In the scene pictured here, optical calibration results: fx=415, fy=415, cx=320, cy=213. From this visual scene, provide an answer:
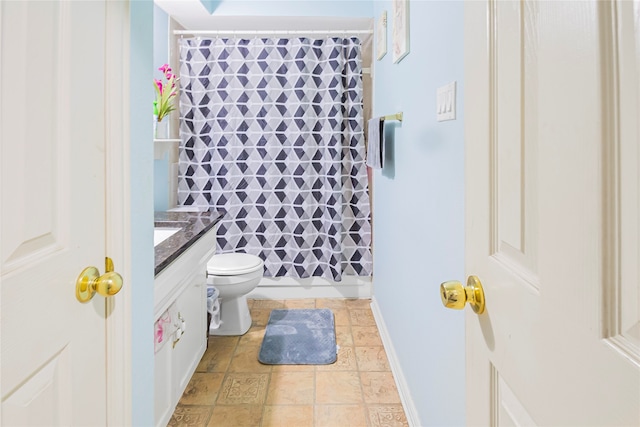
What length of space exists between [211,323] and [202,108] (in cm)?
158

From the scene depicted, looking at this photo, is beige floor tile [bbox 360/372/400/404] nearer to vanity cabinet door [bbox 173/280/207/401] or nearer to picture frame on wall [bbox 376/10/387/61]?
vanity cabinet door [bbox 173/280/207/401]

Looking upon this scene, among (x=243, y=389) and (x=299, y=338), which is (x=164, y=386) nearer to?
(x=243, y=389)

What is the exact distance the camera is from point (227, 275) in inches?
97.1

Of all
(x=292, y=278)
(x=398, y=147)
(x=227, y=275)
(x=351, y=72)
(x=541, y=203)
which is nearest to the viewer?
(x=541, y=203)

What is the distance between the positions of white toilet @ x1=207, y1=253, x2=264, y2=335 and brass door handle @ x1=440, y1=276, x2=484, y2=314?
76.5 inches

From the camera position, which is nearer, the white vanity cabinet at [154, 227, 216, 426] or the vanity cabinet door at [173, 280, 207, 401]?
the white vanity cabinet at [154, 227, 216, 426]

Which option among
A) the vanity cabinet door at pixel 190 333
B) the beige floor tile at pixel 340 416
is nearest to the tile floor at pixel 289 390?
the beige floor tile at pixel 340 416

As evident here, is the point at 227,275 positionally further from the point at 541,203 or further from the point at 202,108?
the point at 541,203

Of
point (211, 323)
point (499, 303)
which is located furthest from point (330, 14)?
point (499, 303)

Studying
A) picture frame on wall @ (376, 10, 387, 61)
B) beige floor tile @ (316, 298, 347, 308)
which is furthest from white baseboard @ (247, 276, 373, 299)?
picture frame on wall @ (376, 10, 387, 61)

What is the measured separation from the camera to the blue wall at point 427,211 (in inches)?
46.7

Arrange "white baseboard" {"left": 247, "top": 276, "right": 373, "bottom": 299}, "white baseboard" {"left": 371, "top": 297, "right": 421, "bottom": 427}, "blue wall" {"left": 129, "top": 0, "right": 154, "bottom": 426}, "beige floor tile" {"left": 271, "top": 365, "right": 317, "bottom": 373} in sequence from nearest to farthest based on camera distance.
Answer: "blue wall" {"left": 129, "top": 0, "right": 154, "bottom": 426}, "white baseboard" {"left": 371, "top": 297, "right": 421, "bottom": 427}, "beige floor tile" {"left": 271, "top": 365, "right": 317, "bottom": 373}, "white baseboard" {"left": 247, "top": 276, "right": 373, "bottom": 299}

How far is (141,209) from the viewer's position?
1047 millimetres

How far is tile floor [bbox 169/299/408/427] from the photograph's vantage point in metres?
1.80
